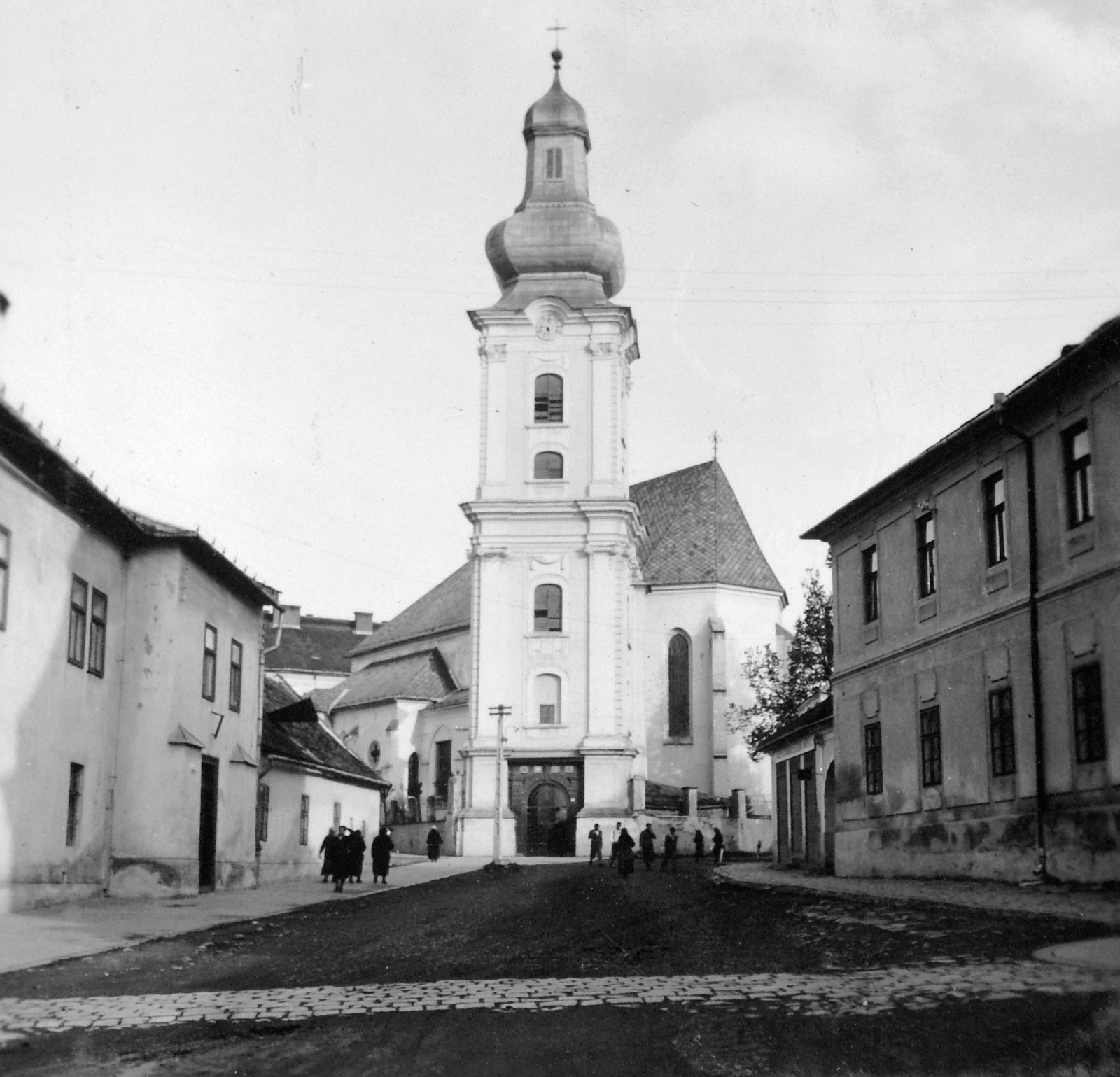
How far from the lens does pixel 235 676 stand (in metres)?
30.1

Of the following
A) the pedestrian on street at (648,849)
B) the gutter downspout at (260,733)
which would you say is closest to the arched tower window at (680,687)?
the pedestrian on street at (648,849)

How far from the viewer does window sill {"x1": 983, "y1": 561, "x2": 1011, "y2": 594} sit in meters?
23.3

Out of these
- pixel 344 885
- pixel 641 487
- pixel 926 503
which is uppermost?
pixel 641 487

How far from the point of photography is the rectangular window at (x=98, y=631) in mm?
23766

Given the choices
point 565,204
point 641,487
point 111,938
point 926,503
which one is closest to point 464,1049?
point 111,938

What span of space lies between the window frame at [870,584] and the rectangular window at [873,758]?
2002 millimetres

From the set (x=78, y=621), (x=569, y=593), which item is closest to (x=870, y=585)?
(x=78, y=621)

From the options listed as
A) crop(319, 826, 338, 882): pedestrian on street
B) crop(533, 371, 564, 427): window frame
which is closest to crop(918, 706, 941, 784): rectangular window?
crop(319, 826, 338, 882): pedestrian on street

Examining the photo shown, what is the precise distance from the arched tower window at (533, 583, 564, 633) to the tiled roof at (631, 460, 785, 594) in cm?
992

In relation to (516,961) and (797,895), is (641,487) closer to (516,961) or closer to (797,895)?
(797,895)

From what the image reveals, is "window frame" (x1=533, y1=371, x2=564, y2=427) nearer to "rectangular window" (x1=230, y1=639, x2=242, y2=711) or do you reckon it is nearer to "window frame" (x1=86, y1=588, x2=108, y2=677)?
"rectangular window" (x1=230, y1=639, x2=242, y2=711)

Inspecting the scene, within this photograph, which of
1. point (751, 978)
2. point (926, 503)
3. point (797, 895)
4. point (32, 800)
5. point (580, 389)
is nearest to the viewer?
point (751, 978)

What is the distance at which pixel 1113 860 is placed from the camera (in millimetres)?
19500

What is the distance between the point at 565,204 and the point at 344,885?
3449cm
